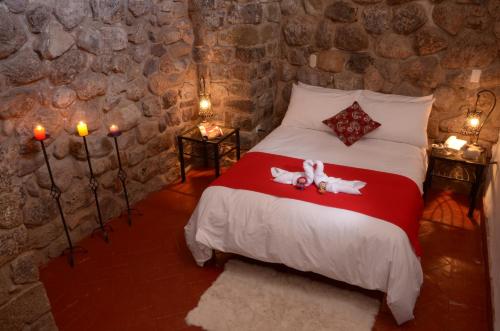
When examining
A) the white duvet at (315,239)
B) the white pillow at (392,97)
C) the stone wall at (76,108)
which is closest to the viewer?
the stone wall at (76,108)

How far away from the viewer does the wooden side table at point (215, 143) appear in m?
3.83

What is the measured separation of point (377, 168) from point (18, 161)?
2.53 m

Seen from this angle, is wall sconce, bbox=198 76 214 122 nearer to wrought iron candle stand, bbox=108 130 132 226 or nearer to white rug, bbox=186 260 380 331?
wrought iron candle stand, bbox=108 130 132 226

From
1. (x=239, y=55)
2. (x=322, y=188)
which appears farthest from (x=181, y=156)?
(x=322, y=188)

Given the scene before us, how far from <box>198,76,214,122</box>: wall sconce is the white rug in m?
1.89

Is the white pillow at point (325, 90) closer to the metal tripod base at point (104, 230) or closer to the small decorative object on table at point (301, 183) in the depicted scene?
the small decorative object on table at point (301, 183)

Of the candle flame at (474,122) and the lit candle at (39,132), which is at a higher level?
the lit candle at (39,132)

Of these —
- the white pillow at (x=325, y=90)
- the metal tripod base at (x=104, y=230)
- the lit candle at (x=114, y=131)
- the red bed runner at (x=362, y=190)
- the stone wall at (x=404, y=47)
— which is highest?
the stone wall at (x=404, y=47)

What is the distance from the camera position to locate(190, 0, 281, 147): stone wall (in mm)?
3732

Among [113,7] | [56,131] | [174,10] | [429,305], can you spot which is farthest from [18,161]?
[429,305]

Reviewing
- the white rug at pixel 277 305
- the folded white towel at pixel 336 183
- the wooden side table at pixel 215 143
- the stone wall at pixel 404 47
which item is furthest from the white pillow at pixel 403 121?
the white rug at pixel 277 305

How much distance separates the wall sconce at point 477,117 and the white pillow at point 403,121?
0.36 m

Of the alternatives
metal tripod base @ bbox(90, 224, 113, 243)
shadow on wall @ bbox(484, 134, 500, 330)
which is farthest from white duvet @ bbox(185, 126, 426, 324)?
metal tripod base @ bbox(90, 224, 113, 243)

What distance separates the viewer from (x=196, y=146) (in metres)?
4.33
